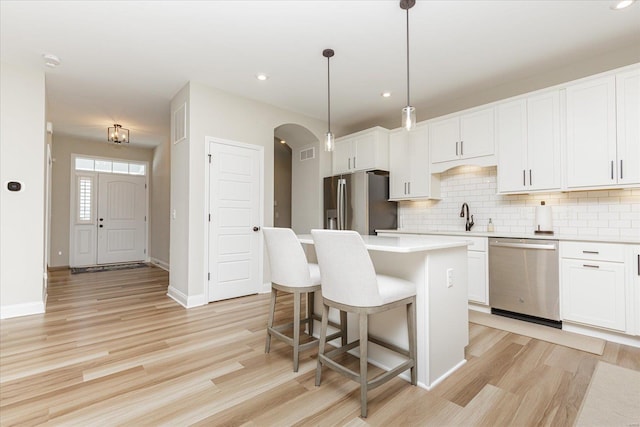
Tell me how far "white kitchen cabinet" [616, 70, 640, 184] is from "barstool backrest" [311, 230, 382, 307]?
8.93ft

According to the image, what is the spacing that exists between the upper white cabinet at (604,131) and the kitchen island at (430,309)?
177 cm

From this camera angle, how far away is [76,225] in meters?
6.55

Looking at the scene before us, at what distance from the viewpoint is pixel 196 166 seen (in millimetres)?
3771

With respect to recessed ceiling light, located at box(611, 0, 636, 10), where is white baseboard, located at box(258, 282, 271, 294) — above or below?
below

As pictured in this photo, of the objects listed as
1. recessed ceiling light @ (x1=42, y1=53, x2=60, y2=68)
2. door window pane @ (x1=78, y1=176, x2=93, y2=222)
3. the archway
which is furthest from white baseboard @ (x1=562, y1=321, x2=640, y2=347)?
door window pane @ (x1=78, y1=176, x2=93, y2=222)

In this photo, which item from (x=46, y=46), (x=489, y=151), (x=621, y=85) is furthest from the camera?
(x=489, y=151)

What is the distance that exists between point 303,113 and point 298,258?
11.0 feet

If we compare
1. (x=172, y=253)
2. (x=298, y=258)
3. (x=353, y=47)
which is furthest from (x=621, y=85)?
(x=172, y=253)

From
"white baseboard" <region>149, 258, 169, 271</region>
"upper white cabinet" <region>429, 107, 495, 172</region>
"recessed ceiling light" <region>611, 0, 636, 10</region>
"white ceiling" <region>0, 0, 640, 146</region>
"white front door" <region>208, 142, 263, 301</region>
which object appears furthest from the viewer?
"white baseboard" <region>149, 258, 169, 271</region>

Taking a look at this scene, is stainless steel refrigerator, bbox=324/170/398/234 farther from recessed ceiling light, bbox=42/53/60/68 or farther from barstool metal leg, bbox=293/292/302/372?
recessed ceiling light, bbox=42/53/60/68

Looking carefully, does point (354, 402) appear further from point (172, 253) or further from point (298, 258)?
point (172, 253)

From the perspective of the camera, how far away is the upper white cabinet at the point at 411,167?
4227 mm

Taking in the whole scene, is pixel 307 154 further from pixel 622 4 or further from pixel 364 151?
pixel 622 4

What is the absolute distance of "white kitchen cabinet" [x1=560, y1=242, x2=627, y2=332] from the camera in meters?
2.55
